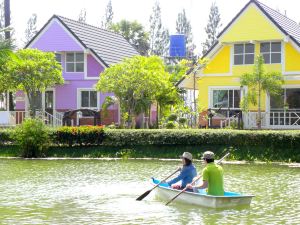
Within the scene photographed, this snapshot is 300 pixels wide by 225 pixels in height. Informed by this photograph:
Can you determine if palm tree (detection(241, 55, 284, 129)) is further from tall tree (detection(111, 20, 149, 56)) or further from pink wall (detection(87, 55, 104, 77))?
tall tree (detection(111, 20, 149, 56))

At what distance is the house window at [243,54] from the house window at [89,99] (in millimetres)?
9026

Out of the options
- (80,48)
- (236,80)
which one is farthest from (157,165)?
(80,48)

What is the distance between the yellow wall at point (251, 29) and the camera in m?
30.8

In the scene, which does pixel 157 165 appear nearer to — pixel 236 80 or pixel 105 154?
pixel 105 154

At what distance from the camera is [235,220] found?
1116 cm

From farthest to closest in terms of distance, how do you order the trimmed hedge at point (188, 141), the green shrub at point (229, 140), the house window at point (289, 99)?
the house window at point (289, 99) < the trimmed hedge at point (188, 141) < the green shrub at point (229, 140)

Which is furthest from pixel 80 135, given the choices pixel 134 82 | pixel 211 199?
pixel 211 199

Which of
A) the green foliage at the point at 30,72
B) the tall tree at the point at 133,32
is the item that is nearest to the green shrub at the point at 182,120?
the green foliage at the point at 30,72

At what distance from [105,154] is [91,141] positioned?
3.86 ft

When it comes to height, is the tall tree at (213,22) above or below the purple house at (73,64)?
above

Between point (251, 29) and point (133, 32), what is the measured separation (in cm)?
2954

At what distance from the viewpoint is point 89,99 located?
1414 inches

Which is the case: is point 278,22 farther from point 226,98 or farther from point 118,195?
point 118,195

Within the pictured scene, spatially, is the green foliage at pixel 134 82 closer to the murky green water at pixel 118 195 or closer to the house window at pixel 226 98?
the house window at pixel 226 98
